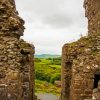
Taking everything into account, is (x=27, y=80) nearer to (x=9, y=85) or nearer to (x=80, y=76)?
(x=80, y=76)

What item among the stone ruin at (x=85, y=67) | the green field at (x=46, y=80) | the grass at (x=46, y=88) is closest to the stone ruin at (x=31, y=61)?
the stone ruin at (x=85, y=67)

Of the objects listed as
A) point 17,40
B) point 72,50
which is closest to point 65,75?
point 72,50

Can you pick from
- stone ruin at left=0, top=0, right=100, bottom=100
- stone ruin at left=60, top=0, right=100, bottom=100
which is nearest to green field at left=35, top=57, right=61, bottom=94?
stone ruin at left=0, top=0, right=100, bottom=100

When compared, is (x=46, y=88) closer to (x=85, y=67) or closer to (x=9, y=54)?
(x=85, y=67)

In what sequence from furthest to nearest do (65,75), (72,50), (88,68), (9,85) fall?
(65,75), (72,50), (88,68), (9,85)

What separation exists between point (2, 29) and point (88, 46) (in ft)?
15.3

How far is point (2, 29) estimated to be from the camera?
13.3 meters

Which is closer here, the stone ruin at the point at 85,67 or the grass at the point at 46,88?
the stone ruin at the point at 85,67

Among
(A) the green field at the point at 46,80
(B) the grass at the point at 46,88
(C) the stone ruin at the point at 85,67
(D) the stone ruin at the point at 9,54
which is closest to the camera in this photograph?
(D) the stone ruin at the point at 9,54

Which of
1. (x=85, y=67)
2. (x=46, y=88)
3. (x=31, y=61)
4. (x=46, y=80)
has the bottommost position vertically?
(x=46, y=88)

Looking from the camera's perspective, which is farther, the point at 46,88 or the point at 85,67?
the point at 46,88

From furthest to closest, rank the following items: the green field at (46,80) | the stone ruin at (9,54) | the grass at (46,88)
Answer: the green field at (46,80) → the grass at (46,88) → the stone ruin at (9,54)

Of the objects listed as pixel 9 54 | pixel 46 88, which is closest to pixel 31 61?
pixel 9 54

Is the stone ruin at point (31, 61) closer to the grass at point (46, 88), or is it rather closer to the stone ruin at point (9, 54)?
the stone ruin at point (9, 54)
